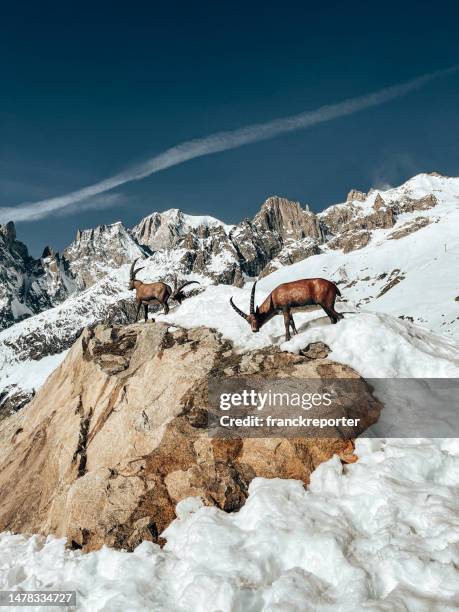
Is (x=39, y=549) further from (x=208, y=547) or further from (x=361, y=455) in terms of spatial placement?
(x=361, y=455)

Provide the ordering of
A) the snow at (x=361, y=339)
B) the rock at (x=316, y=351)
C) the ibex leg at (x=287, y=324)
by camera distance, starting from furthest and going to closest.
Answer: the ibex leg at (x=287, y=324), the rock at (x=316, y=351), the snow at (x=361, y=339)

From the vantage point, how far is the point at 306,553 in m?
8.32

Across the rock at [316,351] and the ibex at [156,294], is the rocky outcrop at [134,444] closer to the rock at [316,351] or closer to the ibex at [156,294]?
the rock at [316,351]

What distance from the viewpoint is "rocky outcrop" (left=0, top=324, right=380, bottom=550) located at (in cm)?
1080

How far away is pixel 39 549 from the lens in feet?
37.1

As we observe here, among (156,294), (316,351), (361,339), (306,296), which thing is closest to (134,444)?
(316,351)

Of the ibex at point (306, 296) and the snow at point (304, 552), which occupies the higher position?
the ibex at point (306, 296)

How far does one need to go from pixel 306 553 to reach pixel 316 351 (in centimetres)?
711

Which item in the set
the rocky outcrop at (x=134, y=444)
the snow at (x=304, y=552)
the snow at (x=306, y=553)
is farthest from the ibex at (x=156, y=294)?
the snow at (x=306, y=553)

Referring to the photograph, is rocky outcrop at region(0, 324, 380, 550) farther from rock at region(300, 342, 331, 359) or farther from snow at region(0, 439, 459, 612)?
snow at region(0, 439, 459, 612)

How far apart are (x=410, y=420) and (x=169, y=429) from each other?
20.5 feet

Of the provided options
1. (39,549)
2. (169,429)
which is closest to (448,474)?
(169,429)

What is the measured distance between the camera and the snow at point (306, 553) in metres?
7.43

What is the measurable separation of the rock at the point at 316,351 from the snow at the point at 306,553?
3717mm
